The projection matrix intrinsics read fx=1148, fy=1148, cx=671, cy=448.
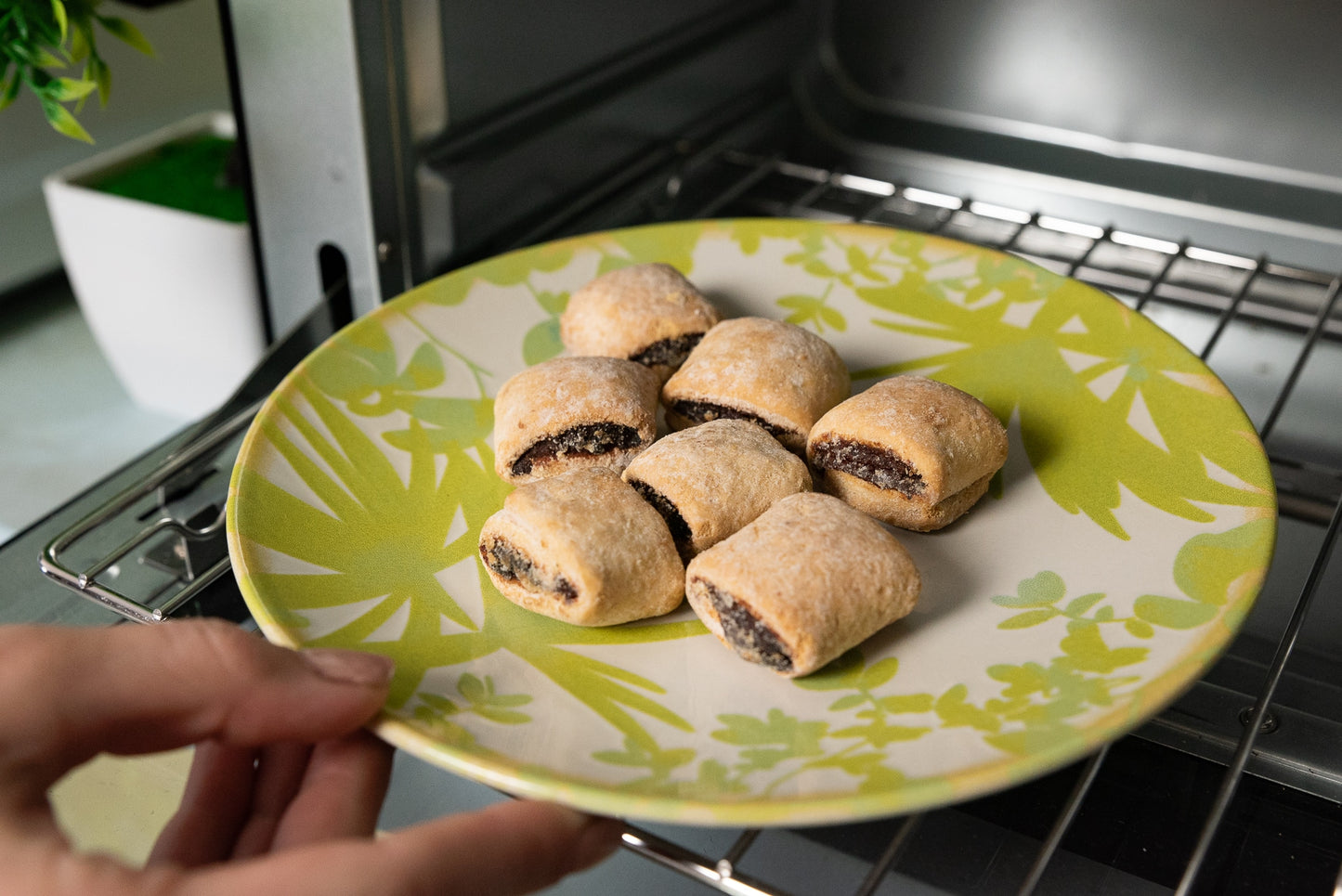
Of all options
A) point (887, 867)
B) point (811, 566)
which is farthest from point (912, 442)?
point (887, 867)

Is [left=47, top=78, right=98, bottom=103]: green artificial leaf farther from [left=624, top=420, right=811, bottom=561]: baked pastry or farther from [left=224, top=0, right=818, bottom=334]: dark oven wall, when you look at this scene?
[left=624, top=420, right=811, bottom=561]: baked pastry

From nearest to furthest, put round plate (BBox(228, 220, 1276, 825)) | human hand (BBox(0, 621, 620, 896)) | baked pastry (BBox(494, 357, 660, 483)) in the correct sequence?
human hand (BBox(0, 621, 620, 896)) → round plate (BBox(228, 220, 1276, 825)) → baked pastry (BBox(494, 357, 660, 483))

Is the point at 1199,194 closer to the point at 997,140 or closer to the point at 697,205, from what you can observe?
the point at 997,140

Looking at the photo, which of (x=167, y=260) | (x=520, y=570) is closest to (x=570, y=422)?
(x=520, y=570)

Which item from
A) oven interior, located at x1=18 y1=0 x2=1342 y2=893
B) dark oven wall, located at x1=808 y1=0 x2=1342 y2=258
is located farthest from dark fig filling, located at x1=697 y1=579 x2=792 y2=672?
dark oven wall, located at x1=808 y1=0 x2=1342 y2=258

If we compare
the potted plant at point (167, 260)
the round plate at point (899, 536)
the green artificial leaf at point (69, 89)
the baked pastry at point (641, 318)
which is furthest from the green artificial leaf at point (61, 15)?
the baked pastry at point (641, 318)

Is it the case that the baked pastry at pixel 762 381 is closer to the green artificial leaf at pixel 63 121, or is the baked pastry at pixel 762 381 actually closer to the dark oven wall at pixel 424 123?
the dark oven wall at pixel 424 123

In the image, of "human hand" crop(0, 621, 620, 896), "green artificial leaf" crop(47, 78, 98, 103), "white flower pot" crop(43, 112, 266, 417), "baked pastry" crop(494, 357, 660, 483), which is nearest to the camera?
"human hand" crop(0, 621, 620, 896)
